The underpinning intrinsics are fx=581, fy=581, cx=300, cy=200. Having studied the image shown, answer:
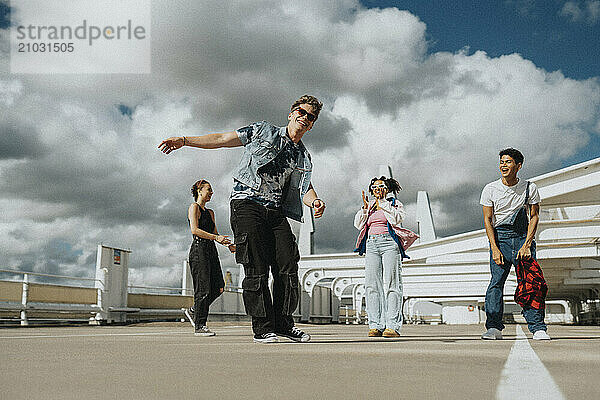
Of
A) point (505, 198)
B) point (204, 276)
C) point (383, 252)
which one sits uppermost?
Result: point (505, 198)

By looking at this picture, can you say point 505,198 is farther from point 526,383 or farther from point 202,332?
point 526,383

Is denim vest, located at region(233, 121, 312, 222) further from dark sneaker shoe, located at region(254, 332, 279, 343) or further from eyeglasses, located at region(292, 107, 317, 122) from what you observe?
dark sneaker shoe, located at region(254, 332, 279, 343)

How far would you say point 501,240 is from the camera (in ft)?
18.7

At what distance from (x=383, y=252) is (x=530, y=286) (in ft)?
5.40

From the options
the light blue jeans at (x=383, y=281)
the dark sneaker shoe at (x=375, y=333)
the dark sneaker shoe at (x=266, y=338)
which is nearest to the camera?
the dark sneaker shoe at (x=266, y=338)

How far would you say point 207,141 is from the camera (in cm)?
434

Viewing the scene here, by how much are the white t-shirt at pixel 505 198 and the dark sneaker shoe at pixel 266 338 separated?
8.75ft

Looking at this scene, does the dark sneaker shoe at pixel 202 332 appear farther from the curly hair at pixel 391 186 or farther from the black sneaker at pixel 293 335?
the curly hair at pixel 391 186

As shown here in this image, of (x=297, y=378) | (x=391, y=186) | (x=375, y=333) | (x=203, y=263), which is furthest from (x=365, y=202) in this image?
(x=297, y=378)

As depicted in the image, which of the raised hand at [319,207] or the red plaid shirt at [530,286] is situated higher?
the raised hand at [319,207]

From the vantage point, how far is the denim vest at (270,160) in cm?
442

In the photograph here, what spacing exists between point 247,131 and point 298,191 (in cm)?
64

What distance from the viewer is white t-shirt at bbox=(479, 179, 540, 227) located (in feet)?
18.5

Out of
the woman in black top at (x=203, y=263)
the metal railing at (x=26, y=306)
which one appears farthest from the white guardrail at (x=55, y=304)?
the woman in black top at (x=203, y=263)
